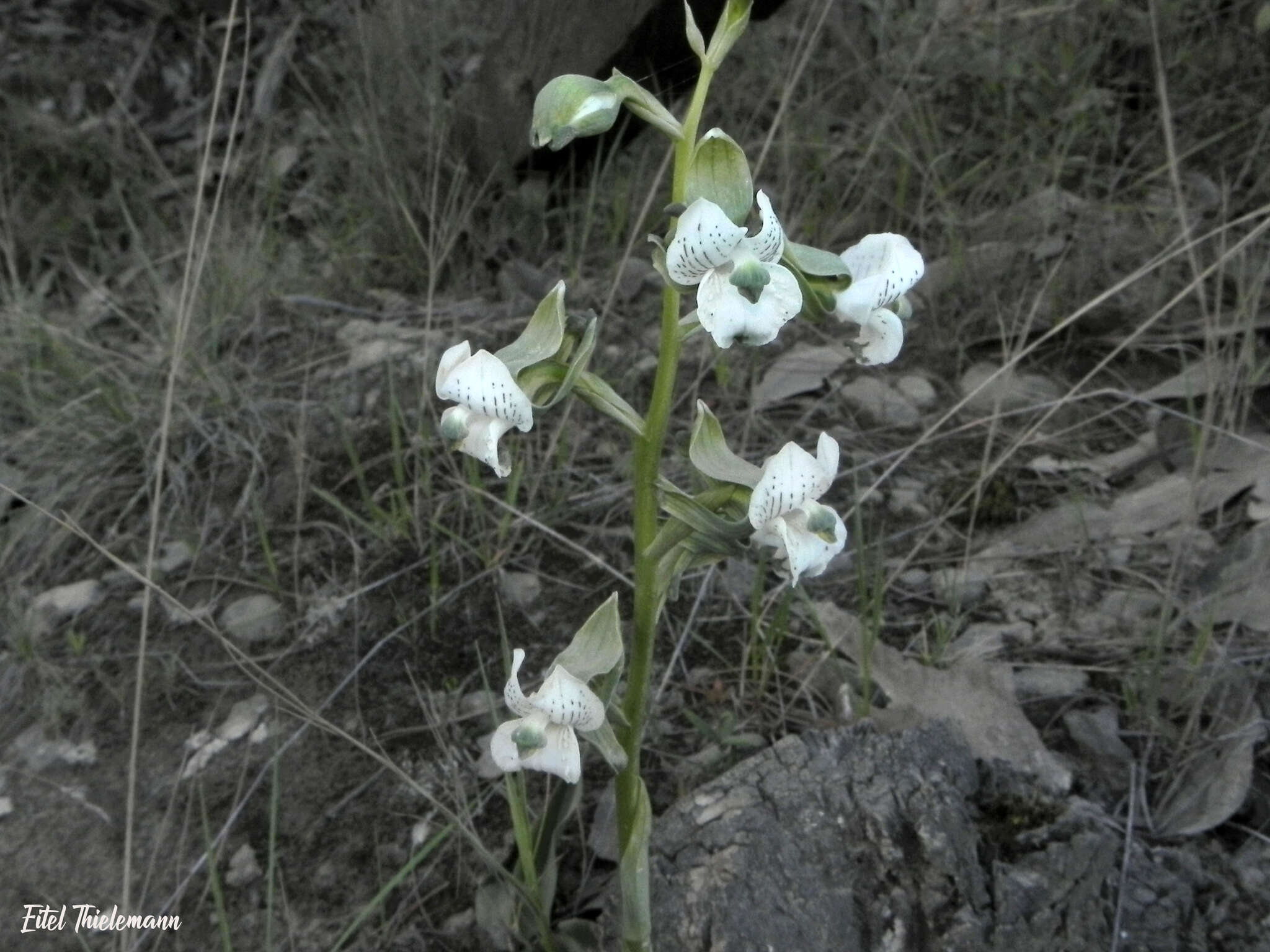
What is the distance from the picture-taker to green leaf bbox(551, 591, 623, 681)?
1512 millimetres

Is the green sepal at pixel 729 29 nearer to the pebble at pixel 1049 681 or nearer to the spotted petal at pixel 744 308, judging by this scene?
the spotted petal at pixel 744 308

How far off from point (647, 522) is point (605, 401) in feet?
0.53

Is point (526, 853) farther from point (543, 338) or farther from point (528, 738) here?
point (543, 338)

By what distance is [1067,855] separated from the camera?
1.71 m

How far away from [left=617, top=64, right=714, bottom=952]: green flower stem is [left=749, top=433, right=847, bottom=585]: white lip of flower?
0.50ft

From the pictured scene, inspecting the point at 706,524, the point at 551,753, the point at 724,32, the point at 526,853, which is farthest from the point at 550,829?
the point at 724,32

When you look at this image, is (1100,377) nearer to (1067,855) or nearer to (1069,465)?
(1069,465)

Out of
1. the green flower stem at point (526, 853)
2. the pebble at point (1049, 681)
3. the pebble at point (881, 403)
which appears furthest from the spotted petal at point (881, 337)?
the pebble at point (881, 403)

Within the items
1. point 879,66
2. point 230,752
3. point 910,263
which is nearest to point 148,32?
point 879,66

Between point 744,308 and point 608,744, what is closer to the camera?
point 744,308

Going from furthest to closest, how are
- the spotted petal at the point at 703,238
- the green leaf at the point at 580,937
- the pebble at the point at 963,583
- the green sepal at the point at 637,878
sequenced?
the pebble at the point at 963,583 → the green leaf at the point at 580,937 → the green sepal at the point at 637,878 → the spotted petal at the point at 703,238

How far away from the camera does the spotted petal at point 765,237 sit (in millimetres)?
1326

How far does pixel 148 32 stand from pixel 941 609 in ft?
11.6

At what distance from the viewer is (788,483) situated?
1.40m
